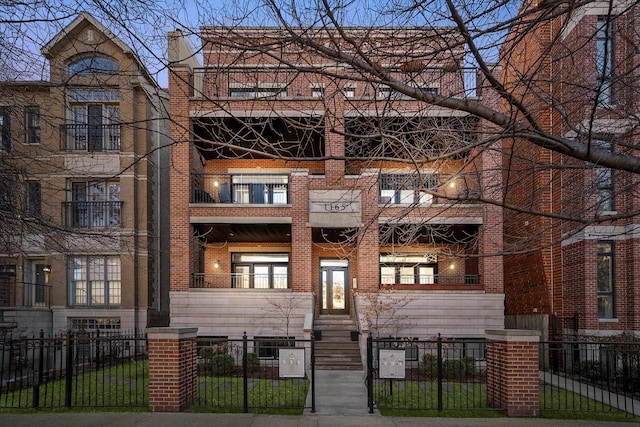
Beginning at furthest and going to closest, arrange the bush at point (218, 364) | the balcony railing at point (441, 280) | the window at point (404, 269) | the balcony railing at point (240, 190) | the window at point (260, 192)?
the window at point (404, 269)
the balcony railing at point (441, 280)
the window at point (260, 192)
the balcony railing at point (240, 190)
the bush at point (218, 364)

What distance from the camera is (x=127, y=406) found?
30.2 ft

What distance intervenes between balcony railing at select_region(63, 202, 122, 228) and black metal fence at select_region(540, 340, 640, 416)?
57.7 ft

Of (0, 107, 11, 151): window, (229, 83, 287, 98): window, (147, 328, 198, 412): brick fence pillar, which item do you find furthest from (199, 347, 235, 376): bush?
(229, 83, 287, 98): window

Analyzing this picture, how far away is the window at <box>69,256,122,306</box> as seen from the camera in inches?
808

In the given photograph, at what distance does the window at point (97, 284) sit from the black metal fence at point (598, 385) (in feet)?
56.2

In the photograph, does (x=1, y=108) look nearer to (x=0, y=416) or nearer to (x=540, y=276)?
(x=0, y=416)

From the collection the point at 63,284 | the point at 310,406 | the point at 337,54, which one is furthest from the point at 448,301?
the point at 63,284

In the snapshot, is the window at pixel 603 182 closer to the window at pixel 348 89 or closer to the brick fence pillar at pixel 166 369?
the window at pixel 348 89

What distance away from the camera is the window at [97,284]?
2052 centimetres

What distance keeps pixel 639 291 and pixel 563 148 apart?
11.7 meters

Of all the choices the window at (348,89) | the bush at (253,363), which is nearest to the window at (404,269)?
the window at (348,89)

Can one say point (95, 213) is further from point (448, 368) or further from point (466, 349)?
point (466, 349)

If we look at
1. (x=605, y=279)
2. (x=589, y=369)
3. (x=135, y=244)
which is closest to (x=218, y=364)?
(x=135, y=244)

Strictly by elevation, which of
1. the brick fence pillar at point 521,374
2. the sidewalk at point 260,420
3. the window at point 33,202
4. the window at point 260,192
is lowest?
the sidewalk at point 260,420
